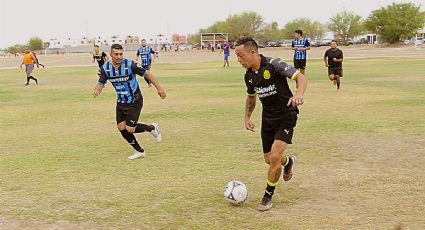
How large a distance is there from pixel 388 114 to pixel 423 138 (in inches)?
133

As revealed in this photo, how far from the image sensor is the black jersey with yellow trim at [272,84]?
6262 millimetres

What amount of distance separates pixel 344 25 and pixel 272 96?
5437 inches

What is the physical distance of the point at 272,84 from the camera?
634 centimetres

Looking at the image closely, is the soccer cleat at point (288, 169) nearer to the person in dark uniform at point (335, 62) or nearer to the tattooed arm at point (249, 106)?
the tattooed arm at point (249, 106)

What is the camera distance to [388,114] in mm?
13680

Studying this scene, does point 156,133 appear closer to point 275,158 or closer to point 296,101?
point 275,158

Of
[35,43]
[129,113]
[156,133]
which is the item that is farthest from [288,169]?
[35,43]

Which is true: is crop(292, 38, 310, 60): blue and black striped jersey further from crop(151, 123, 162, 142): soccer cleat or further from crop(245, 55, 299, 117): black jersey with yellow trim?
crop(245, 55, 299, 117): black jersey with yellow trim

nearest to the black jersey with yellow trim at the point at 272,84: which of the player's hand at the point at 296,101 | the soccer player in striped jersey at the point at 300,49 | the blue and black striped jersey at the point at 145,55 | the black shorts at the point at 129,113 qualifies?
the player's hand at the point at 296,101

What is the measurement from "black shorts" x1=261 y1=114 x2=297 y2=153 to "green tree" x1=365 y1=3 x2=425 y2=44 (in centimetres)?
9881

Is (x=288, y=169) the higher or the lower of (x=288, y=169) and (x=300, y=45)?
the lower

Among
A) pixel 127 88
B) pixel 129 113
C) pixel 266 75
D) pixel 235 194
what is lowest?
pixel 235 194

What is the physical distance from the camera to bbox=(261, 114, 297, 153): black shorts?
6387mm

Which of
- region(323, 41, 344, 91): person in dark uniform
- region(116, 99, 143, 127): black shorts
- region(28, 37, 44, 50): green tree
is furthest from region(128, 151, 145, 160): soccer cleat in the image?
region(28, 37, 44, 50): green tree
